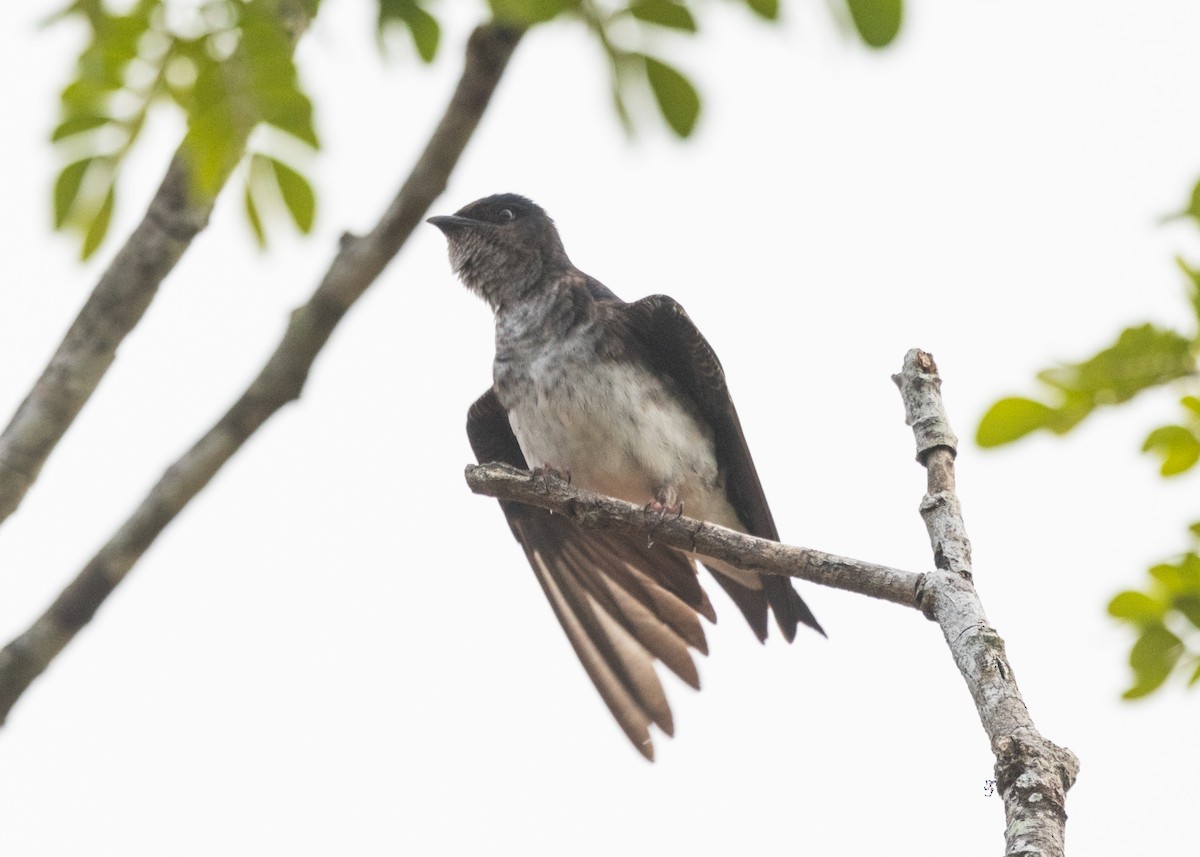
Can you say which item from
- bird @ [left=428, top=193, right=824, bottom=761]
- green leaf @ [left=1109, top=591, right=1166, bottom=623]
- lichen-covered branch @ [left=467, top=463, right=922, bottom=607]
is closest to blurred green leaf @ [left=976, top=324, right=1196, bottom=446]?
green leaf @ [left=1109, top=591, right=1166, bottom=623]

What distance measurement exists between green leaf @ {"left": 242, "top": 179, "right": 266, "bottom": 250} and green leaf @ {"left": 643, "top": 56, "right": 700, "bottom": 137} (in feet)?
2.59

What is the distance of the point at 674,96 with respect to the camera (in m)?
2.22

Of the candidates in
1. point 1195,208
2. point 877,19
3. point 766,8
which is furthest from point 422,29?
point 1195,208

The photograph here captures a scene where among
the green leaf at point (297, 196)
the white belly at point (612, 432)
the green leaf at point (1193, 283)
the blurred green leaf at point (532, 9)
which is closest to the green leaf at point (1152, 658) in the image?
the green leaf at point (1193, 283)

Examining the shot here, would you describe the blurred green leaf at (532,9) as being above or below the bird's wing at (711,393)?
below

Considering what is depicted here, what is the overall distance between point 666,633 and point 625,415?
122 cm

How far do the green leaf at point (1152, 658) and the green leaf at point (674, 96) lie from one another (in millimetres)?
1356

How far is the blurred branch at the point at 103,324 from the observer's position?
3262mm

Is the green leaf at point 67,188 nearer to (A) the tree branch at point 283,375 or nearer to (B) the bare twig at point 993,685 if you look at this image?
(A) the tree branch at point 283,375

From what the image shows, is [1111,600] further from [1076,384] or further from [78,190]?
[78,190]

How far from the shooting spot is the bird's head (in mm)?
8242

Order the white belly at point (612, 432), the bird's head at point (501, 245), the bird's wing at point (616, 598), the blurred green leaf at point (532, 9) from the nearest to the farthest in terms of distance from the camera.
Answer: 1. the blurred green leaf at point (532, 9)
2. the white belly at point (612, 432)
3. the bird's wing at point (616, 598)
4. the bird's head at point (501, 245)

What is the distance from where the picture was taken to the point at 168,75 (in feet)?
7.83

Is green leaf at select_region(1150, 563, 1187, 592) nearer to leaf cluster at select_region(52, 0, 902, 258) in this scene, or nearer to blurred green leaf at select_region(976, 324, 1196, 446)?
blurred green leaf at select_region(976, 324, 1196, 446)
